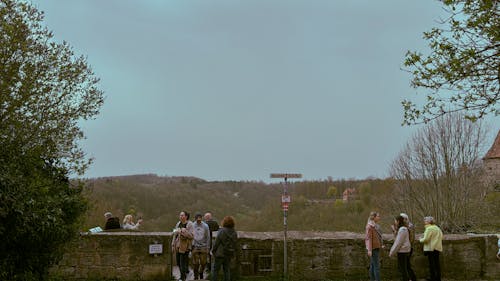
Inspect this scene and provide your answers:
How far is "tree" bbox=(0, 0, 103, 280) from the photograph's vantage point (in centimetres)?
777

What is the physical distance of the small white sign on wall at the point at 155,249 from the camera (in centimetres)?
1149

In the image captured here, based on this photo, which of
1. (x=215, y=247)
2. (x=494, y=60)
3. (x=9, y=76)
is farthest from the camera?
(x=215, y=247)

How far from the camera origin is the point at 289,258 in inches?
462

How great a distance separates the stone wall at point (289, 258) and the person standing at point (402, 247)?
0.78 metres

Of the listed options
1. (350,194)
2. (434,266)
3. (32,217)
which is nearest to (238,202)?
(350,194)

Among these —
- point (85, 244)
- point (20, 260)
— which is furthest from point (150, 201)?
Answer: point (20, 260)

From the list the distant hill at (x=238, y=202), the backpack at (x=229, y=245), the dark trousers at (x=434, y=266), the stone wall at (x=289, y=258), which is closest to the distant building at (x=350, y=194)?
the distant hill at (x=238, y=202)

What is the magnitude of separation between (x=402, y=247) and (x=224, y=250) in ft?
12.5

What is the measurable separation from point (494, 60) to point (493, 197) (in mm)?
19646

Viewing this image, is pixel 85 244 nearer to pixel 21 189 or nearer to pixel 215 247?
pixel 215 247

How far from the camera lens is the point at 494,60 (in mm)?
8406

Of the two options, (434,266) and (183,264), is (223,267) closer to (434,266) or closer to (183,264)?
(183,264)

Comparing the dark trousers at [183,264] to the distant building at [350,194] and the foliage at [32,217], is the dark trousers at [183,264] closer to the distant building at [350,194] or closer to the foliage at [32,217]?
the foliage at [32,217]

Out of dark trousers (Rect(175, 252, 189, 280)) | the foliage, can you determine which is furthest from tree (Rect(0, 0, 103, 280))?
dark trousers (Rect(175, 252, 189, 280))
